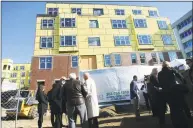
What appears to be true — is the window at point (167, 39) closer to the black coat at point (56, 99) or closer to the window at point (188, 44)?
the black coat at point (56, 99)

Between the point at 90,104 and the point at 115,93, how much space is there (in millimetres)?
7429

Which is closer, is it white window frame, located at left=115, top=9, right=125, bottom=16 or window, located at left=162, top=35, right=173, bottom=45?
window, located at left=162, top=35, right=173, bottom=45

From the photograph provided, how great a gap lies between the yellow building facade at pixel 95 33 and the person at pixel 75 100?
68.4ft

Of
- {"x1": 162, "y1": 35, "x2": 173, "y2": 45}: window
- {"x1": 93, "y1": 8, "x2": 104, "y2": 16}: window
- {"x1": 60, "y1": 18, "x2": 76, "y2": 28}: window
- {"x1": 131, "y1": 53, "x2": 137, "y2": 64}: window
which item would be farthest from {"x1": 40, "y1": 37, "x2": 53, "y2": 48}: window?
{"x1": 162, "y1": 35, "x2": 173, "y2": 45}: window

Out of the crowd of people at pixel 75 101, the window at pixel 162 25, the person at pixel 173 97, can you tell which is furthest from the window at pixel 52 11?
the person at pixel 173 97

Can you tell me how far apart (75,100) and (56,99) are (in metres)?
1.21

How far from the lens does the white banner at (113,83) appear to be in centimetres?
1351

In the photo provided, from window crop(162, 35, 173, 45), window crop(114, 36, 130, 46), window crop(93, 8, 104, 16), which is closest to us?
window crop(114, 36, 130, 46)

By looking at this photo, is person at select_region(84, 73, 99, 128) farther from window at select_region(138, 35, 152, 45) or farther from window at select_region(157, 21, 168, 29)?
window at select_region(157, 21, 168, 29)

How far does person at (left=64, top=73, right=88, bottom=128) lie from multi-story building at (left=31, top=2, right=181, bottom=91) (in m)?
20.2

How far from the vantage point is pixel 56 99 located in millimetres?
6809

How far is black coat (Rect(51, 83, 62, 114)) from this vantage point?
674cm

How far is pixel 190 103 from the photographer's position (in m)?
6.62

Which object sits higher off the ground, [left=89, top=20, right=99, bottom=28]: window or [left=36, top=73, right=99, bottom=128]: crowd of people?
[left=89, top=20, right=99, bottom=28]: window
